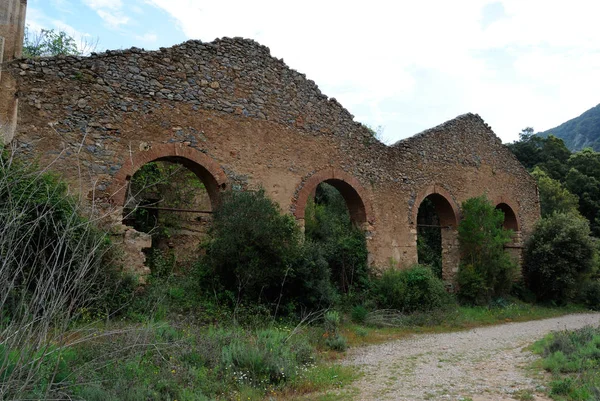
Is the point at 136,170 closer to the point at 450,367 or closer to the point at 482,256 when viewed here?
the point at 450,367

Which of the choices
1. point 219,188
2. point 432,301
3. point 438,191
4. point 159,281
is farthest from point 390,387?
point 438,191

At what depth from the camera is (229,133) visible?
9141 millimetres

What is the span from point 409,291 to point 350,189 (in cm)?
278

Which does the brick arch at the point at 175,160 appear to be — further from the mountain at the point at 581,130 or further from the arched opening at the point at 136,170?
the mountain at the point at 581,130

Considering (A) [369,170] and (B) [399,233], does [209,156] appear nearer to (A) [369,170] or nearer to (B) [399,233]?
(A) [369,170]

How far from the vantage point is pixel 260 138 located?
956 cm

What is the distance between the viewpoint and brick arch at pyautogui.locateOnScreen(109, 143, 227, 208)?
772cm

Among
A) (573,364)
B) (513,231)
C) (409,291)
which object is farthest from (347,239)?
(513,231)

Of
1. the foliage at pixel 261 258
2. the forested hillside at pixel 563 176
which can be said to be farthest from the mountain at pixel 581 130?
the foliage at pixel 261 258

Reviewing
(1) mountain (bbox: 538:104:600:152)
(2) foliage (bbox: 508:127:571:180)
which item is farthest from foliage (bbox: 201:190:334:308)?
(1) mountain (bbox: 538:104:600:152)

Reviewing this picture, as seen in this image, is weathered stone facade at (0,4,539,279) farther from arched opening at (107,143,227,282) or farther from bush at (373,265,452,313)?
bush at (373,265,452,313)

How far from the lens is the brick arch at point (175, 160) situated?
7.72 metres

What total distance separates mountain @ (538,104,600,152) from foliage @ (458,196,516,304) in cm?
4730

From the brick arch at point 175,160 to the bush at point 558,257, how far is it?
10908mm
